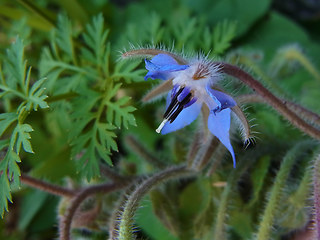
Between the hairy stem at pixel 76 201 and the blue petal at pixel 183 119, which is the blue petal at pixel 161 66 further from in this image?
the hairy stem at pixel 76 201

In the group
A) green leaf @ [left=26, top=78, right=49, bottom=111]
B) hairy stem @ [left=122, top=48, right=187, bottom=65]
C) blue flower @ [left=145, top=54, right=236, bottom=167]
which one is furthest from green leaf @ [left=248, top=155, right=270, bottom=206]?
green leaf @ [left=26, top=78, right=49, bottom=111]

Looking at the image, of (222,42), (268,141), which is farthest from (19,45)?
(268,141)

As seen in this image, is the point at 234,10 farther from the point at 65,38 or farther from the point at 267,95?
the point at 267,95

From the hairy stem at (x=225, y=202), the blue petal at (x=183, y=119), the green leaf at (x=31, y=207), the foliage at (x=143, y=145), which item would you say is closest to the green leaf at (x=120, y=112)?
the foliage at (x=143, y=145)

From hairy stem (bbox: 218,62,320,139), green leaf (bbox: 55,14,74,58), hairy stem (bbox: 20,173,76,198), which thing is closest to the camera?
hairy stem (bbox: 218,62,320,139)

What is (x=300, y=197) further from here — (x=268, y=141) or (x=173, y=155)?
(x=173, y=155)

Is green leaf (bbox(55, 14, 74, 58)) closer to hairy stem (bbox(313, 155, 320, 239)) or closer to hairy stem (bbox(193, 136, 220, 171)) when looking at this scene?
hairy stem (bbox(193, 136, 220, 171))

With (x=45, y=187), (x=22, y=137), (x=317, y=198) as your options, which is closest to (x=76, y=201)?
(x=45, y=187)
